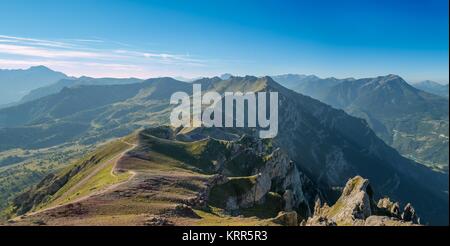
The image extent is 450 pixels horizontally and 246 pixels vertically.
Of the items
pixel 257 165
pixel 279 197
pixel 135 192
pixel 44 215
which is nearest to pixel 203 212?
pixel 135 192

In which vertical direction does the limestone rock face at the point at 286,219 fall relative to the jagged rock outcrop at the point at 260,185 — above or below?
above

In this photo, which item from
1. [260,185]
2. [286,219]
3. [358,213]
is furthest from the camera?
[260,185]

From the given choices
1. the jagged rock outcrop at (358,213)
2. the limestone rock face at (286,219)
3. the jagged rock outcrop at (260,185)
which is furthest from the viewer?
the jagged rock outcrop at (260,185)

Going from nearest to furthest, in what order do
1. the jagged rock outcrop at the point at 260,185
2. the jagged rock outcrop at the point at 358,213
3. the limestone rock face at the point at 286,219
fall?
1. the jagged rock outcrop at the point at 358,213
2. the limestone rock face at the point at 286,219
3. the jagged rock outcrop at the point at 260,185

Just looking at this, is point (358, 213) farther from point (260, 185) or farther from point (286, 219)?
point (260, 185)

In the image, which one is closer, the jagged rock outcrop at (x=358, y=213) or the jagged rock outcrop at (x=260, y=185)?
the jagged rock outcrop at (x=358, y=213)

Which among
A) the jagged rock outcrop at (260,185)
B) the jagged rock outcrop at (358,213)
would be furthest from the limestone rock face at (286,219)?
the jagged rock outcrop at (260,185)

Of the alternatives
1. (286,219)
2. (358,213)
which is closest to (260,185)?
(358,213)

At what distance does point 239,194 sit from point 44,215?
6512 cm

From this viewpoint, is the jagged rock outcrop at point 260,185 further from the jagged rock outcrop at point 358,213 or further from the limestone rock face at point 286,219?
the limestone rock face at point 286,219

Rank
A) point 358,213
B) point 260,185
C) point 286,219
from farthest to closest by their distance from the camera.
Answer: point 260,185 → point 358,213 → point 286,219

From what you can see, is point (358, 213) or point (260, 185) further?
point (260, 185)

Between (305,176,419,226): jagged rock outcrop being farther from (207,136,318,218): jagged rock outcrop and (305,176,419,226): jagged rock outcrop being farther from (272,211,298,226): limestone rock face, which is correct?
(207,136,318,218): jagged rock outcrop

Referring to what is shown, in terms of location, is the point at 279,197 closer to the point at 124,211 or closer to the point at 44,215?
the point at 124,211
